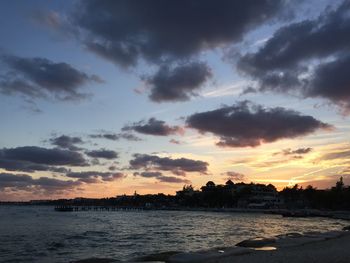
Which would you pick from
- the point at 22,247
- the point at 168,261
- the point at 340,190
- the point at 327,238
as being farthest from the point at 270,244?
the point at 340,190

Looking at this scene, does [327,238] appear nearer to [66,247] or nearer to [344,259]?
[344,259]

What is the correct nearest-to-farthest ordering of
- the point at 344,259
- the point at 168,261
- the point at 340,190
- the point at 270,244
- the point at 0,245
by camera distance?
the point at 344,259 < the point at 168,261 < the point at 270,244 < the point at 0,245 < the point at 340,190

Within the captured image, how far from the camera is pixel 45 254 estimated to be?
41188mm

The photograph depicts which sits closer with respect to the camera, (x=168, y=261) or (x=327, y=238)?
(x=168, y=261)

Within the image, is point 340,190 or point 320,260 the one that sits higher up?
point 340,190

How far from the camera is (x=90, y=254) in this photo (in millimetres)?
41250

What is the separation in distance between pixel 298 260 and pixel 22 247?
110ft

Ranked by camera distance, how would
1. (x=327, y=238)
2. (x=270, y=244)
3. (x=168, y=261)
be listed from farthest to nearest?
(x=327, y=238), (x=270, y=244), (x=168, y=261)

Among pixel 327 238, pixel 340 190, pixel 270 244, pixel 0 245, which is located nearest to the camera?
pixel 270 244

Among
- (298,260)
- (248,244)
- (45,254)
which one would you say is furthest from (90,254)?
(298,260)

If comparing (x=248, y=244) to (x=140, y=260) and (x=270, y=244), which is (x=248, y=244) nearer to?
(x=270, y=244)

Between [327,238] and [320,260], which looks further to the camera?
[327,238]

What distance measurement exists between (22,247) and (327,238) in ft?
106

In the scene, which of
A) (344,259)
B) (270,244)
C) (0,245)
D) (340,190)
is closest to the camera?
(344,259)
